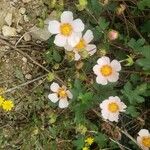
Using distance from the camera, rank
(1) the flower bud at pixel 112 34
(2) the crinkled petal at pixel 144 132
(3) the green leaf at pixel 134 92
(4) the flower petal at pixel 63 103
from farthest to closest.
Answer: (4) the flower petal at pixel 63 103, (2) the crinkled petal at pixel 144 132, (3) the green leaf at pixel 134 92, (1) the flower bud at pixel 112 34

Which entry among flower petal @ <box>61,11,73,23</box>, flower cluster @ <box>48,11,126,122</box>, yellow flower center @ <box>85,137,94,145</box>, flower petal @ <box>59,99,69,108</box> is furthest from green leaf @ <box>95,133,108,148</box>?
flower petal @ <box>61,11,73,23</box>

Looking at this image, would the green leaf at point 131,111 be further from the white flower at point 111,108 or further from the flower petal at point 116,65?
the flower petal at point 116,65

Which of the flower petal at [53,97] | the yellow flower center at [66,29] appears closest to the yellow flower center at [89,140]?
the flower petal at [53,97]

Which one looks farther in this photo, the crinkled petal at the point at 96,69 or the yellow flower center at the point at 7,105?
the yellow flower center at the point at 7,105

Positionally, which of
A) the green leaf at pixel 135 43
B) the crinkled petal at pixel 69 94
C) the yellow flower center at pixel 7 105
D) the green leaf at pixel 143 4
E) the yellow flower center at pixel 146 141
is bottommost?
the yellow flower center at pixel 7 105

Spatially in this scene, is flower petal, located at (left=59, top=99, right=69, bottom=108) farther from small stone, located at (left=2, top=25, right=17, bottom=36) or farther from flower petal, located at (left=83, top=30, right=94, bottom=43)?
small stone, located at (left=2, top=25, right=17, bottom=36)

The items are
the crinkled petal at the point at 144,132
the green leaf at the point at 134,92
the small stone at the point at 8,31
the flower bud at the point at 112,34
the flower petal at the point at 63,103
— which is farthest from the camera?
the small stone at the point at 8,31

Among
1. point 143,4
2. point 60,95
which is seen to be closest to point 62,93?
point 60,95

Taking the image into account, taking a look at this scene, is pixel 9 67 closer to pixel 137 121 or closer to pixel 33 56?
pixel 33 56
